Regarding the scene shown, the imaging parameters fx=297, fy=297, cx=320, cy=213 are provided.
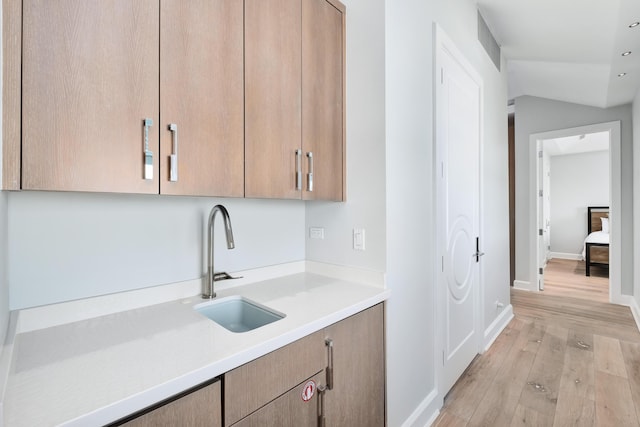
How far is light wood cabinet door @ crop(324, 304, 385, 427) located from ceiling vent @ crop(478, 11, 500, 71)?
8.25 feet

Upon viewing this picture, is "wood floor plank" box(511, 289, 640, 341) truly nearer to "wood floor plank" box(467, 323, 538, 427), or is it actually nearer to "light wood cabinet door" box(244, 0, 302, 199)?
"wood floor plank" box(467, 323, 538, 427)

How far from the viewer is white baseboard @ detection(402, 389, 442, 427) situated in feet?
5.28

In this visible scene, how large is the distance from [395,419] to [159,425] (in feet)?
4.04

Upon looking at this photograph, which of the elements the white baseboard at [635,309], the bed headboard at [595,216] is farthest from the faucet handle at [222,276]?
the bed headboard at [595,216]

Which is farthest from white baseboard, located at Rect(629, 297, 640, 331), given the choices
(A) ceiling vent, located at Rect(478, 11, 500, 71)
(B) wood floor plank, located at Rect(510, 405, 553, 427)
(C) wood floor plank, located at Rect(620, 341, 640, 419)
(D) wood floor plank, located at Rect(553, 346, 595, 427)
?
(A) ceiling vent, located at Rect(478, 11, 500, 71)

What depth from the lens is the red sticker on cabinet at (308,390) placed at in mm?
Result: 1030

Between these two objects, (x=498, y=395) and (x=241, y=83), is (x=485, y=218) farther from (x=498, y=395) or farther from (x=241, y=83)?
(x=241, y=83)

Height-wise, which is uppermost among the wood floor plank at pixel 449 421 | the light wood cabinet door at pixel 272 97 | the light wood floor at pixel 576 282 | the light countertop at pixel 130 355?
the light wood cabinet door at pixel 272 97

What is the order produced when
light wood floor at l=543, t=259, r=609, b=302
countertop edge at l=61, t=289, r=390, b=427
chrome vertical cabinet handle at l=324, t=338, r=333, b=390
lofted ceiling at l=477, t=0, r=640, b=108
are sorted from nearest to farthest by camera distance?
countertop edge at l=61, t=289, r=390, b=427 < chrome vertical cabinet handle at l=324, t=338, r=333, b=390 < lofted ceiling at l=477, t=0, r=640, b=108 < light wood floor at l=543, t=259, r=609, b=302

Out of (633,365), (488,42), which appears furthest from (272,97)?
(633,365)

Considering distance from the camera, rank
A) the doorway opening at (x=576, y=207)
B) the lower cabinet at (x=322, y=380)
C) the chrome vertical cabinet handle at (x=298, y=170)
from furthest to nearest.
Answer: the doorway opening at (x=576, y=207), the chrome vertical cabinet handle at (x=298, y=170), the lower cabinet at (x=322, y=380)

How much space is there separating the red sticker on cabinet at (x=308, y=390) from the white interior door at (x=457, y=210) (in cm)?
113

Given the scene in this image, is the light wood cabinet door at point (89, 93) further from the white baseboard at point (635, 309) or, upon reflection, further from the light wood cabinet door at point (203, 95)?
the white baseboard at point (635, 309)

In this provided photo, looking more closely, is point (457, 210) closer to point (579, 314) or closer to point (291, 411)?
point (291, 411)
